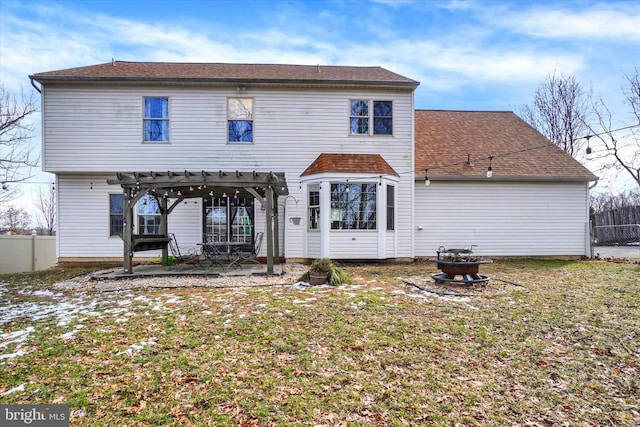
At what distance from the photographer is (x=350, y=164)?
37.5ft

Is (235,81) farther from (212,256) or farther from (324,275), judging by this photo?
(324,275)

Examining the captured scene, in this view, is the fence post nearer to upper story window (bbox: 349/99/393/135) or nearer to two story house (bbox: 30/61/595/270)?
two story house (bbox: 30/61/595/270)

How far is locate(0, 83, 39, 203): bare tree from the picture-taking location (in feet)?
49.5

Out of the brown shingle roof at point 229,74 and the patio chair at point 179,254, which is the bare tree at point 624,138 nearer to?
the brown shingle roof at point 229,74

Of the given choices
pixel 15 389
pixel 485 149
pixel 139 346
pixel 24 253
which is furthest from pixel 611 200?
pixel 24 253

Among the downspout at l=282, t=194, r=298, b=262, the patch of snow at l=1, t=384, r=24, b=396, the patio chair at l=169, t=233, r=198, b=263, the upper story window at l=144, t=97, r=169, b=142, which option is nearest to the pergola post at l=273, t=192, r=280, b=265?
the downspout at l=282, t=194, r=298, b=262

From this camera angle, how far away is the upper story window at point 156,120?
11.6 metres

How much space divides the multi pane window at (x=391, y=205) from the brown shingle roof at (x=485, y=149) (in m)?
1.43

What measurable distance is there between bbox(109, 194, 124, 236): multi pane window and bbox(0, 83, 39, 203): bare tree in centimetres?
692

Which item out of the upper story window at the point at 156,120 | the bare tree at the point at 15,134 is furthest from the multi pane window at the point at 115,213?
the bare tree at the point at 15,134

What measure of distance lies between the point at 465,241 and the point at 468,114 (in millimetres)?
6869

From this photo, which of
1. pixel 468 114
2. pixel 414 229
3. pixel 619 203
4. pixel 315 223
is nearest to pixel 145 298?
pixel 315 223

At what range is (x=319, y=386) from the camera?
336cm

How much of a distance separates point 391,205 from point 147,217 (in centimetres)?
831
